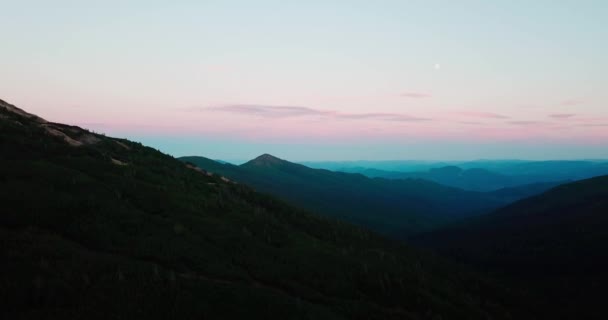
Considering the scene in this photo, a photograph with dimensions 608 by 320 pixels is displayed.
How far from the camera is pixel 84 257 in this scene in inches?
587

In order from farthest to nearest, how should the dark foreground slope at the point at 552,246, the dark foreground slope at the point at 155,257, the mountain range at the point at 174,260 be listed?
the dark foreground slope at the point at 552,246 < the mountain range at the point at 174,260 < the dark foreground slope at the point at 155,257

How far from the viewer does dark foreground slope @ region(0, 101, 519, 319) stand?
1273cm

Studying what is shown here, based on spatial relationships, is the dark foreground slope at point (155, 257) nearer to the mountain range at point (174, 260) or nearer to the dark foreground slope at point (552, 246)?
the mountain range at point (174, 260)

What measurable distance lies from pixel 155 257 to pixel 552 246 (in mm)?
69111

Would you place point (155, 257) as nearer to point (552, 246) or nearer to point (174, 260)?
point (174, 260)

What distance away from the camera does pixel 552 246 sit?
66750 mm

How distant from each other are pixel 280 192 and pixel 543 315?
12350 centimetres

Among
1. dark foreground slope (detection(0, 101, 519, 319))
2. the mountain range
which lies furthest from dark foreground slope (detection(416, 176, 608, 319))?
dark foreground slope (detection(0, 101, 519, 319))

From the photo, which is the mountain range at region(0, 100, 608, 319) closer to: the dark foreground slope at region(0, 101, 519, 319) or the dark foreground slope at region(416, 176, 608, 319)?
the dark foreground slope at region(0, 101, 519, 319)

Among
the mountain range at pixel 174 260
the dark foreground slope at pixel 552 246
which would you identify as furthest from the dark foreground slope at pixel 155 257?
the dark foreground slope at pixel 552 246

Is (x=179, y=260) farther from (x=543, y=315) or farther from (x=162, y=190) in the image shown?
(x=543, y=315)

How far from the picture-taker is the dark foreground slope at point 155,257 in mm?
12727

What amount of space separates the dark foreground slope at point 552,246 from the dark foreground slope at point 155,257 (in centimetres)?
1393

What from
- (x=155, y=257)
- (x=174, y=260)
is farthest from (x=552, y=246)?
(x=155, y=257)
